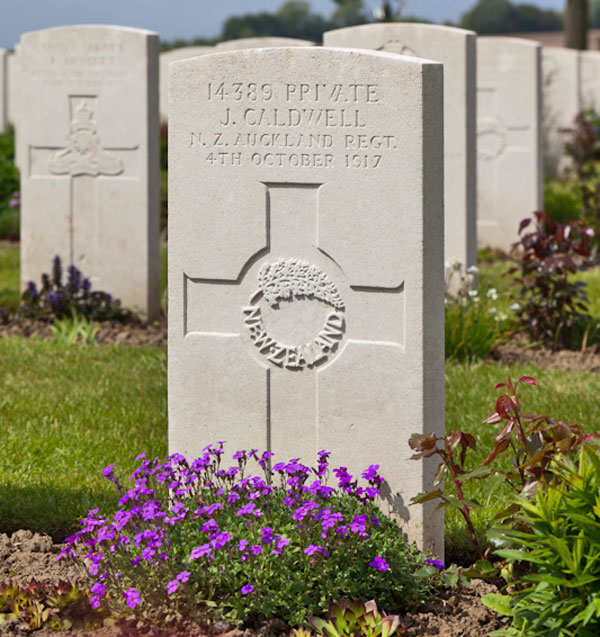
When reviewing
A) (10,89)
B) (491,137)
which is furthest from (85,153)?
(10,89)

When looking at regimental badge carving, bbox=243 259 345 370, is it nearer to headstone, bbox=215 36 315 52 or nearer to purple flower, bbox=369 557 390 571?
purple flower, bbox=369 557 390 571

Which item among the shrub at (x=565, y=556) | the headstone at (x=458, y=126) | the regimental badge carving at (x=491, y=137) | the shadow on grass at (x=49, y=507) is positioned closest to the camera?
the shrub at (x=565, y=556)

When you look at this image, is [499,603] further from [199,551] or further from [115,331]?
[115,331]

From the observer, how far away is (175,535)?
3.19 metres

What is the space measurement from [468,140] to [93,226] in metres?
2.59

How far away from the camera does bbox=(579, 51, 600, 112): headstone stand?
16.2 meters

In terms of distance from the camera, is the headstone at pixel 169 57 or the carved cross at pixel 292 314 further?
the headstone at pixel 169 57

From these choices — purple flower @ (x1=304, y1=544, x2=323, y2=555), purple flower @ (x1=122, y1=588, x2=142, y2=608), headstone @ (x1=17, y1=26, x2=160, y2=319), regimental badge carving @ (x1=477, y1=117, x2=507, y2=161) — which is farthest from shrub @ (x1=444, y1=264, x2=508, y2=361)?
regimental badge carving @ (x1=477, y1=117, x2=507, y2=161)

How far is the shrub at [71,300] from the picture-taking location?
748 centimetres

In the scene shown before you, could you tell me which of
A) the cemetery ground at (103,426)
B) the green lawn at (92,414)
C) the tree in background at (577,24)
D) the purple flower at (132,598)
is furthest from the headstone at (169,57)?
the purple flower at (132,598)

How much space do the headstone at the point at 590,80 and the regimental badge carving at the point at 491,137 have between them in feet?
21.3

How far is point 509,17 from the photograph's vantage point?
212ft

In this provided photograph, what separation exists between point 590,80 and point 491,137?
6929 mm

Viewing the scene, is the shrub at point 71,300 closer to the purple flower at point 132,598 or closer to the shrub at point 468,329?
the shrub at point 468,329
